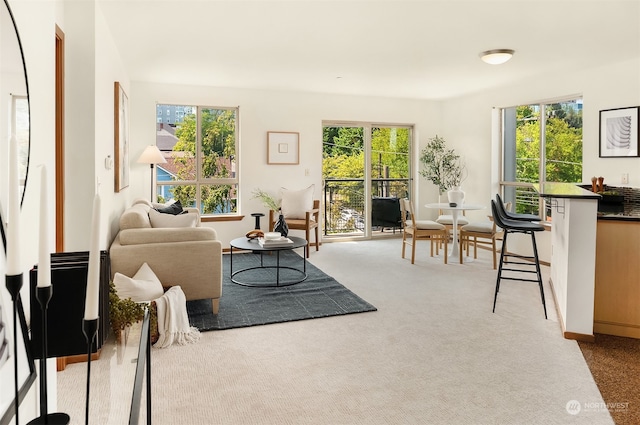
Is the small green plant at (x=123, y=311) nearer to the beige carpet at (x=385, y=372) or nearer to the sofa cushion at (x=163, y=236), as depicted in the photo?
the beige carpet at (x=385, y=372)

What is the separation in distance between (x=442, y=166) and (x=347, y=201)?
5.46 ft

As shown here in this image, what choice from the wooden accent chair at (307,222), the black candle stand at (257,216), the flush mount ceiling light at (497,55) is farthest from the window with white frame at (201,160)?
the flush mount ceiling light at (497,55)

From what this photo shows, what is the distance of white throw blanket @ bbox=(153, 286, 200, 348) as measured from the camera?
127 inches

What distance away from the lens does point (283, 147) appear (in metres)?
7.16

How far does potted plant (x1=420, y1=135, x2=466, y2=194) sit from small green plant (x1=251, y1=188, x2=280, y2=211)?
8.38 feet

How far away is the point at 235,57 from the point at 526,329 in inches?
150

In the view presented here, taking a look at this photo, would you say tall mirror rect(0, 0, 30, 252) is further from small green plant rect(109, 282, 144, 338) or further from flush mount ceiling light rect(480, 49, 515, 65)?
flush mount ceiling light rect(480, 49, 515, 65)

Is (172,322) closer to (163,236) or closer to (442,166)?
(163,236)

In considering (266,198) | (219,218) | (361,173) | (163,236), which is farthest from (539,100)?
(163,236)

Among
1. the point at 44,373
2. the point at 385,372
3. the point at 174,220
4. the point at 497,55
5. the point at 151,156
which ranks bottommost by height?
the point at 385,372

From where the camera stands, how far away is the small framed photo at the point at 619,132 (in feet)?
15.8

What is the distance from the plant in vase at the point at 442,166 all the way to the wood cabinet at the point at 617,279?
414 centimetres

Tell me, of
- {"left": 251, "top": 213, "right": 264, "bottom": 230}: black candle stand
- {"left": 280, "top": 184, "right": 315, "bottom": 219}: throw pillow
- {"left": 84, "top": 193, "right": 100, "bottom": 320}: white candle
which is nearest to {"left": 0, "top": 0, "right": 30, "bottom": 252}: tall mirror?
{"left": 84, "top": 193, "right": 100, "bottom": 320}: white candle

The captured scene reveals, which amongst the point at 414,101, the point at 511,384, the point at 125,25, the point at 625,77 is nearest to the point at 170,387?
the point at 511,384
